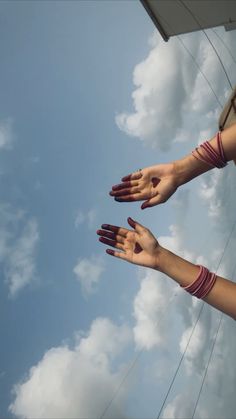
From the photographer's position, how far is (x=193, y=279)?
252 cm

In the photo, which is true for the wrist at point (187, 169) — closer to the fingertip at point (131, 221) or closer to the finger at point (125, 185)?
the finger at point (125, 185)

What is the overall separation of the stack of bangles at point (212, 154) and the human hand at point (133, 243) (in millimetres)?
1048

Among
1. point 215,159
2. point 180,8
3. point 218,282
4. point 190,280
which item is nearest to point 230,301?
point 218,282

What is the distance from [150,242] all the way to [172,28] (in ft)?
24.5

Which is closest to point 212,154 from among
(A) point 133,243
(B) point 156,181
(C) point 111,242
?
(B) point 156,181

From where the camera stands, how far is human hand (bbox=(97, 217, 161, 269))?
9.16 feet

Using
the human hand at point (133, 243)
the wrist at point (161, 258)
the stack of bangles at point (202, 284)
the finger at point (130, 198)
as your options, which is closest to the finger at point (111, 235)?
the human hand at point (133, 243)

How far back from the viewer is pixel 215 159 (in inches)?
130

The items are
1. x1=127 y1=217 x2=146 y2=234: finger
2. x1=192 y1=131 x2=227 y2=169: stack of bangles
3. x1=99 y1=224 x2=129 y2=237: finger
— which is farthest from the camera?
x1=192 y1=131 x2=227 y2=169: stack of bangles

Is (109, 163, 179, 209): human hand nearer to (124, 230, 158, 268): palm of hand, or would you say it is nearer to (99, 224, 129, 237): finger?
(99, 224, 129, 237): finger

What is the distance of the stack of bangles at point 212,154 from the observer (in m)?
3.21

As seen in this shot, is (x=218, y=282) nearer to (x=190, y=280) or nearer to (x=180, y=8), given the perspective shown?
(x=190, y=280)

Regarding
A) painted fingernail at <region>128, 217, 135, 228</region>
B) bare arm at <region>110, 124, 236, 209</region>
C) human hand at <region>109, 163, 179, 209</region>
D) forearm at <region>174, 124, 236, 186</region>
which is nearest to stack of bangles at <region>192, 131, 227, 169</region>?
forearm at <region>174, 124, 236, 186</region>

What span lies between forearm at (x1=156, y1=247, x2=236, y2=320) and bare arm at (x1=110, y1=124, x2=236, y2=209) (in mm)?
997
